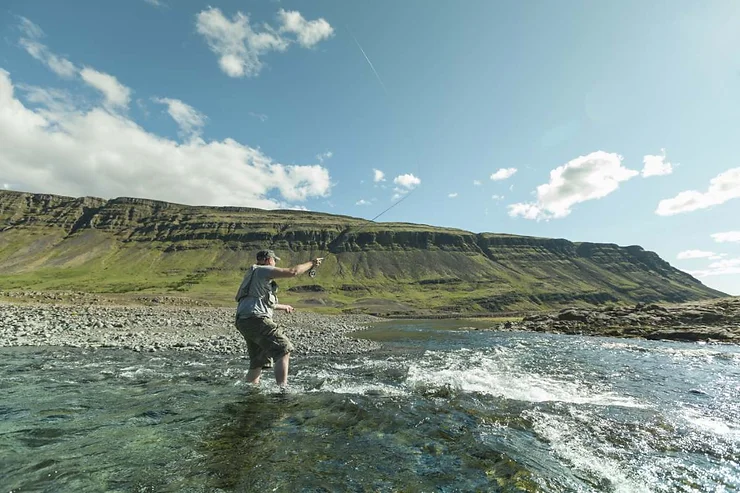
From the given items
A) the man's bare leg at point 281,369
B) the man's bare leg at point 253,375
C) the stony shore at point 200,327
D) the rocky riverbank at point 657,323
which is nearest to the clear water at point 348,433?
the man's bare leg at point 253,375

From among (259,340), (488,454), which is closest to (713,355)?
(488,454)

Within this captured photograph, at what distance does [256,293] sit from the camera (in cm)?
1030

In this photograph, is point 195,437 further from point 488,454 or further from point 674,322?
point 674,322

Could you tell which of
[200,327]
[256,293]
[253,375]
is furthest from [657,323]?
[256,293]

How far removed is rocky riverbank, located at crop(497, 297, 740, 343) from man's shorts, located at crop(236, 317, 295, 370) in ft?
150

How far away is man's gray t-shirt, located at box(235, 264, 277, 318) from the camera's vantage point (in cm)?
1020

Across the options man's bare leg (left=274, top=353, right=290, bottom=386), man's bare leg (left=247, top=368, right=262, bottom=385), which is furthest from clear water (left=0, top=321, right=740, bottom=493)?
man's bare leg (left=274, top=353, right=290, bottom=386)

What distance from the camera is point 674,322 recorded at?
49.2 metres

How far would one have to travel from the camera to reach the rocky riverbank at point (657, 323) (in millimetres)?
40844

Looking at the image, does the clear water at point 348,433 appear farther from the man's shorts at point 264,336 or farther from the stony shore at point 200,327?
the stony shore at point 200,327

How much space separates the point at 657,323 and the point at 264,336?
5689 centimetres

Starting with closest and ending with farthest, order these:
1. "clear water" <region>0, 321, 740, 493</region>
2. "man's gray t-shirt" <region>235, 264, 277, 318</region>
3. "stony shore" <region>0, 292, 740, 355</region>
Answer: "clear water" <region>0, 321, 740, 493</region>, "man's gray t-shirt" <region>235, 264, 277, 318</region>, "stony shore" <region>0, 292, 740, 355</region>

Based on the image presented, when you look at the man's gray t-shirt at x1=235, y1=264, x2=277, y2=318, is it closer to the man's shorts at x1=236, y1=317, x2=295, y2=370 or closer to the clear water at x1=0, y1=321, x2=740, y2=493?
the man's shorts at x1=236, y1=317, x2=295, y2=370

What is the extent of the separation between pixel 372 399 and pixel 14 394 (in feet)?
28.8
